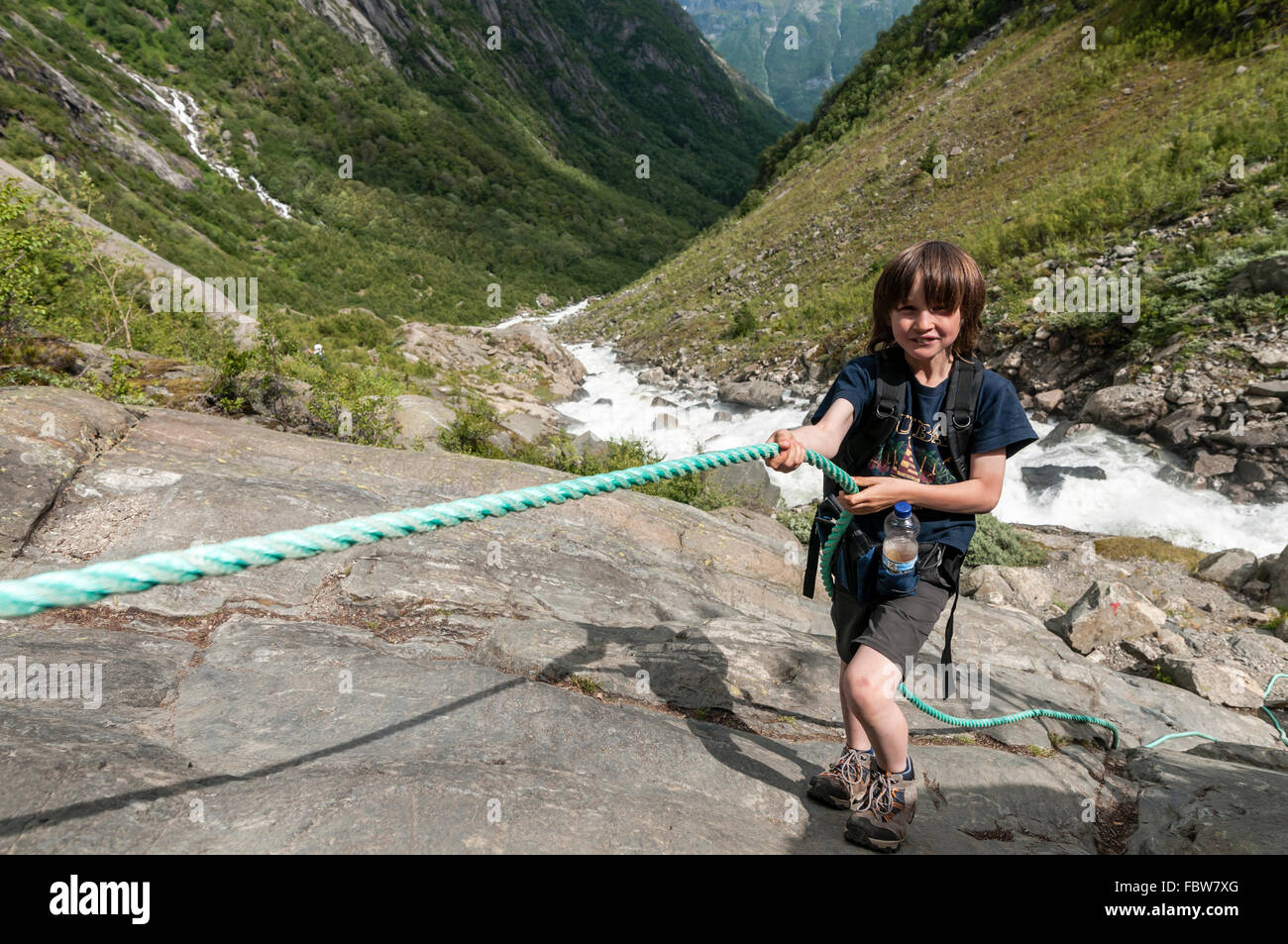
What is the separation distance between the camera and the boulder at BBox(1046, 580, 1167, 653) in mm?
7414

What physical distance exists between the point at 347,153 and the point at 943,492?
85741 millimetres

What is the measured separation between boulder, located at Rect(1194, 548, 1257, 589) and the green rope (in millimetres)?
9663

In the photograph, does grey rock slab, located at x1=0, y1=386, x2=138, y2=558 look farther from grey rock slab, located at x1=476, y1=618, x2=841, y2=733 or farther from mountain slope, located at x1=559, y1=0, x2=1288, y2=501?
mountain slope, located at x1=559, y1=0, x2=1288, y2=501

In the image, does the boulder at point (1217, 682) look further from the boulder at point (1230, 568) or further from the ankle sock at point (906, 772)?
the ankle sock at point (906, 772)

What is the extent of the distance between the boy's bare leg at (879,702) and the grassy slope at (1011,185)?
551 inches

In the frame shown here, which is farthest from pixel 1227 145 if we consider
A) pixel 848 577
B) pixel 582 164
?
pixel 582 164

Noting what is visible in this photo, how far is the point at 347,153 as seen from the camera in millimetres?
71875

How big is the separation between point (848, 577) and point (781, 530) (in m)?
7.21

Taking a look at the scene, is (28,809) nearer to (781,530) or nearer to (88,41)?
(781,530)

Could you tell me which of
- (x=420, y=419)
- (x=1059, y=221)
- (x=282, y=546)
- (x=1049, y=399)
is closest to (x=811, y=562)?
(x=282, y=546)

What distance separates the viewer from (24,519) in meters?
4.99

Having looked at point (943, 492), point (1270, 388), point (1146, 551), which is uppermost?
point (1270, 388)

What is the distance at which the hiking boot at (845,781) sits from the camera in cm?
322

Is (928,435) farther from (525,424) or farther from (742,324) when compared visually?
(742,324)
